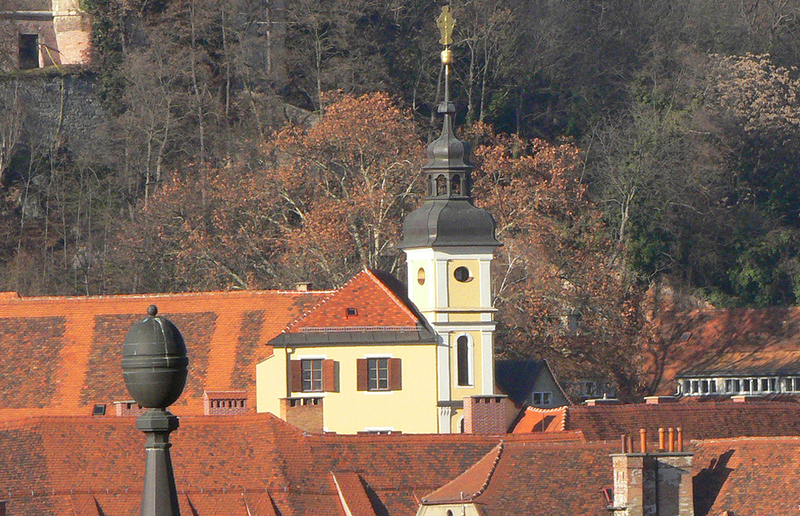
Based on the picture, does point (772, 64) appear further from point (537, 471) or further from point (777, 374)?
point (537, 471)

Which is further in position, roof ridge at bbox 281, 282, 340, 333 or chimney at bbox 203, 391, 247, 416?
roof ridge at bbox 281, 282, 340, 333

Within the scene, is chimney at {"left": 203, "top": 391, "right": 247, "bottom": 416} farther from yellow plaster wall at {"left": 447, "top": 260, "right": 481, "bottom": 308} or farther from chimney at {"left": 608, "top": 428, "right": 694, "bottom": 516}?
chimney at {"left": 608, "top": 428, "right": 694, "bottom": 516}

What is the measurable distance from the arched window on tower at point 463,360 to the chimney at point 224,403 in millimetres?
5622

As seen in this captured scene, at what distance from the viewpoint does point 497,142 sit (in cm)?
7288

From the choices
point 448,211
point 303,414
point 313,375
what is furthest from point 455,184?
point 303,414

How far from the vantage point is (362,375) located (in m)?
56.6

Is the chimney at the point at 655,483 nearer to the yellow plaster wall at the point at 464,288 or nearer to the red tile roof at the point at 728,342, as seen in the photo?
the yellow plaster wall at the point at 464,288

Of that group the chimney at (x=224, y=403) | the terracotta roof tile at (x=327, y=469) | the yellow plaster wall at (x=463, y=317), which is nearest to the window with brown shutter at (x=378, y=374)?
the yellow plaster wall at (x=463, y=317)

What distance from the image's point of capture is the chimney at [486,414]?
50.4 m

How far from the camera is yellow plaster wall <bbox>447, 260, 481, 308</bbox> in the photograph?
2299 inches

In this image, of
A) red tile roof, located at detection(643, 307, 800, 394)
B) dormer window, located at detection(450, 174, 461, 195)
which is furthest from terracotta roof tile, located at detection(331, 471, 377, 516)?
red tile roof, located at detection(643, 307, 800, 394)

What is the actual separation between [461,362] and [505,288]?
271 inches

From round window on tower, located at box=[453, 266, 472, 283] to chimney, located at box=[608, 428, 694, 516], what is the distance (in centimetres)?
2441

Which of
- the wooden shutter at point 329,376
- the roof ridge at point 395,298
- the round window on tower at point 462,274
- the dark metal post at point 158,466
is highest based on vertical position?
the round window on tower at point 462,274
